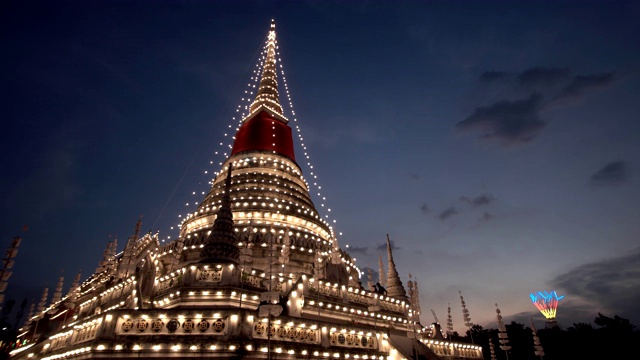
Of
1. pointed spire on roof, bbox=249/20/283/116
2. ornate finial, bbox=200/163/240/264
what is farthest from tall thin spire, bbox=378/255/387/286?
pointed spire on roof, bbox=249/20/283/116

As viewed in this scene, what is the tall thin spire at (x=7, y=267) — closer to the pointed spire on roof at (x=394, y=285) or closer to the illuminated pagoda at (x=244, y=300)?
the illuminated pagoda at (x=244, y=300)

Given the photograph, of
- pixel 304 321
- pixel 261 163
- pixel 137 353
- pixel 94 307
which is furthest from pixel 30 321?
pixel 304 321

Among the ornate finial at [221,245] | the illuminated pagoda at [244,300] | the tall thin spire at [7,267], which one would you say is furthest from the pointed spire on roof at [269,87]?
the tall thin spire at [7,267]

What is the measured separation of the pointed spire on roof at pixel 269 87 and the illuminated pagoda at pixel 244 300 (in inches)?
390

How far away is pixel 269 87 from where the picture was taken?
48.4 m

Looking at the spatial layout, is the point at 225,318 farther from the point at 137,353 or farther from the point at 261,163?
the point at 261,163

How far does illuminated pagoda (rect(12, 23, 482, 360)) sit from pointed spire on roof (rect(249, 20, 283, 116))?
992 centimetres

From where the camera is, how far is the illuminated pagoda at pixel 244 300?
42.9 ft

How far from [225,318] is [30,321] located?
29.0 metres

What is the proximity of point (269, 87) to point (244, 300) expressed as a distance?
120ft

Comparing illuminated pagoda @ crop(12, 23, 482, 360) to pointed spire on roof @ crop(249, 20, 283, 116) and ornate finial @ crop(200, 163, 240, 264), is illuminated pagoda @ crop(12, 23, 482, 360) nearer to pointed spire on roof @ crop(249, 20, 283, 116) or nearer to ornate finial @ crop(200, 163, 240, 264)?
ornate finial @ crop(200, 163, 240, 264)

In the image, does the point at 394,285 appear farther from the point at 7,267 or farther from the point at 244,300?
the point at 7,267

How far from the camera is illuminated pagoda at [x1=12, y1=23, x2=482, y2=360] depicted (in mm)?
13078

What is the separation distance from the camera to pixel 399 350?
17703mm
